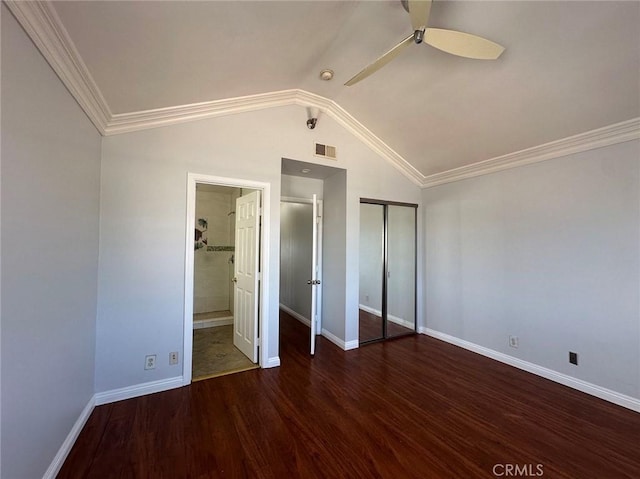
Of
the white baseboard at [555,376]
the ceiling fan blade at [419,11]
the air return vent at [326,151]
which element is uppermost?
the ceiling fan blade at [419,11]

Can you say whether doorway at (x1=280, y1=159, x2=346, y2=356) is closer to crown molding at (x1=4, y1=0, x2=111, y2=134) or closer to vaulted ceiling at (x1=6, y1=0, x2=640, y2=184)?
vaulted ceiling at (x1=6, y1=0, x2=640, y2=184)

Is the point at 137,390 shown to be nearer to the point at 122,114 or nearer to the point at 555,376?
the point at 122,114

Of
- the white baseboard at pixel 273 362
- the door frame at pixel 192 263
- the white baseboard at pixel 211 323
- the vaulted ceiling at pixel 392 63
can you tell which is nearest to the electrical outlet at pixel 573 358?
the vaulted ceiling at pixel 392 63

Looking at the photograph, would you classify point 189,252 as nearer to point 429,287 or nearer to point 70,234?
point 70,234

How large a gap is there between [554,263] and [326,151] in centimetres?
292

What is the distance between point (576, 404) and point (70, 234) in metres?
4.41

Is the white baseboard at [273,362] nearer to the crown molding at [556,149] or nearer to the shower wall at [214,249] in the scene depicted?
the shower wall at [214,249]

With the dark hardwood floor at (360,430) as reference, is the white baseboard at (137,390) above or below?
above

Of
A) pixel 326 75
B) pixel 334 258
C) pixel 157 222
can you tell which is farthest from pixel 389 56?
pixel 334 258

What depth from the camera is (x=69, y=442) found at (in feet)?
6.02

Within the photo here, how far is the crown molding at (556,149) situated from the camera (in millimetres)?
2437

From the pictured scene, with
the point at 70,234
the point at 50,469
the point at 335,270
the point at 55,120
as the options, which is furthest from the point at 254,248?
the point at 50,469

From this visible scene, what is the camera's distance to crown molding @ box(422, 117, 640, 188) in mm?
2437

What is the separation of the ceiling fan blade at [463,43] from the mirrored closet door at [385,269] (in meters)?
2.26
